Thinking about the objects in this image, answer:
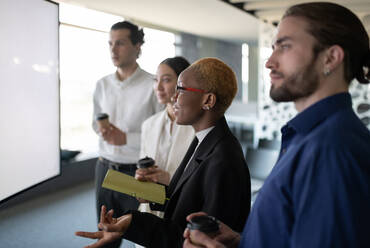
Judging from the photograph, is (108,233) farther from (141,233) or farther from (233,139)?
(233,139)

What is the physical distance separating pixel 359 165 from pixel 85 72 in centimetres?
529

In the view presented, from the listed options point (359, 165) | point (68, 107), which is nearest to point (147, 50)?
point (68, 107)

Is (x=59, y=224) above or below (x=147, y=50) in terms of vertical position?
below

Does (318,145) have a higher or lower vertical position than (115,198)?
higher

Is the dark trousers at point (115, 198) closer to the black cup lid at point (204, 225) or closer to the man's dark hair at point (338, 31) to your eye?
the black cup lid at point (204, 225)

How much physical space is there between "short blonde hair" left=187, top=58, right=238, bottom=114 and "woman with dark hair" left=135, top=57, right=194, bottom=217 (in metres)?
0.49

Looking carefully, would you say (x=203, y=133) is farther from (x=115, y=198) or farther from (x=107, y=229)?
(x=115, y=198)

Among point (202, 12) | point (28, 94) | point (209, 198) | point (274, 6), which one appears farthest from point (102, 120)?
point (202, 12)

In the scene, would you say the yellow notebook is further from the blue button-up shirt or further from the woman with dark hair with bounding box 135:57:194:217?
the blue button-up shirt

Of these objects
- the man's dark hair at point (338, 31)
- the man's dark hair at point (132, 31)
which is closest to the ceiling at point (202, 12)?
the man's dark hair at point (132, 31)

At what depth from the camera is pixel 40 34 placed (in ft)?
4.42

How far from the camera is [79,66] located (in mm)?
5270

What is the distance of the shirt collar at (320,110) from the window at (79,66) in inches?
169

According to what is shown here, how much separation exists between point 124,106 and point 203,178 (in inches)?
50.3
